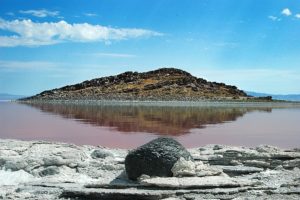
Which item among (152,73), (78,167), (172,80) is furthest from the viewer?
(152,73)

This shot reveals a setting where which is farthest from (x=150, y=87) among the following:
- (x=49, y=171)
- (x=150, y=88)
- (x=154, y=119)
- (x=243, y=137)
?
(x=49, y=171)

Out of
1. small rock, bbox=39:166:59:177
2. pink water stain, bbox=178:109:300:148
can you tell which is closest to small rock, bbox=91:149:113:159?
small rock, bbox=39:166:59:177

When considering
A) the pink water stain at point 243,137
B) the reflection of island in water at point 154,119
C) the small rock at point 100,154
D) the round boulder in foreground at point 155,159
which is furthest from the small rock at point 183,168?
the reflection of island in water at point 154,119

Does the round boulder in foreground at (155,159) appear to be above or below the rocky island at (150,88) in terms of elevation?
below

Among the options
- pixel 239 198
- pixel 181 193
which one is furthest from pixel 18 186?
pixel 239 198

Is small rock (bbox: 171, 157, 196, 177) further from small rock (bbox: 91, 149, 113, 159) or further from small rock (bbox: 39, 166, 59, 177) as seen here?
small rock (bbox: 91, 149, 113, 159)

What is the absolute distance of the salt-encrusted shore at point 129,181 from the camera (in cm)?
1269

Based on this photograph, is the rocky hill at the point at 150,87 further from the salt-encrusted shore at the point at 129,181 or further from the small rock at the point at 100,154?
the salt-encrusted shore at the point at 129,181

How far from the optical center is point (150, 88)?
399ft

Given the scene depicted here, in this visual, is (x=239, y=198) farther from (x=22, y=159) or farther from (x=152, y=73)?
(x=152, y=73)

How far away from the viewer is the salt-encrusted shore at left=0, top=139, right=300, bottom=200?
12688 millimetres

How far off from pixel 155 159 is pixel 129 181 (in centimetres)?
97

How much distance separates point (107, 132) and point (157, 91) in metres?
85.3

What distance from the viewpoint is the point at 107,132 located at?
3091 centimetres
